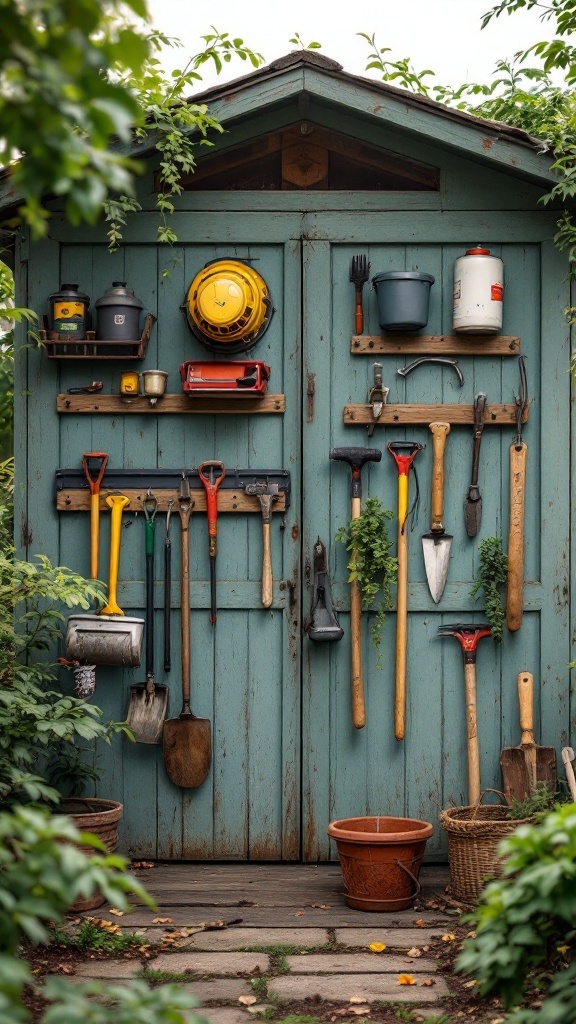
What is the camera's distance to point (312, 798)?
5160mm

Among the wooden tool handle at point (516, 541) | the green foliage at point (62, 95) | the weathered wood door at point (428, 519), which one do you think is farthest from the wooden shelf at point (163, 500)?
the green foliage at point (62, 95)

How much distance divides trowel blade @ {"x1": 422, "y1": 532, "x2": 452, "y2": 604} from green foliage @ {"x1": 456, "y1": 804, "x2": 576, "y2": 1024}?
278 cm

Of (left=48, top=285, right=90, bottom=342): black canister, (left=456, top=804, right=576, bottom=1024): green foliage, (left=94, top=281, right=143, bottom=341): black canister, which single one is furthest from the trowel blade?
(left=456, top=804, right=576, bottom=1024): green foliage

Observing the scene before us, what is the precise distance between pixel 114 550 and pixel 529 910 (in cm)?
325

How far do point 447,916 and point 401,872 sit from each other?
24cm

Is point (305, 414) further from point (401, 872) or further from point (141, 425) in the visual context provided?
point (401, 872)

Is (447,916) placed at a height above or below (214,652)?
below

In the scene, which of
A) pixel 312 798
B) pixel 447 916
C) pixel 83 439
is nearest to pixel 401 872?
pixel 447 916

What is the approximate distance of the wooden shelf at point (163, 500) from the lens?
5184 millimetres

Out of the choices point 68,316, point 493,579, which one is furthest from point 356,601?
point 68,316

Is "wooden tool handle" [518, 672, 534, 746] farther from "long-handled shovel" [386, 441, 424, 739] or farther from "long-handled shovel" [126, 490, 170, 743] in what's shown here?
"long-handled shovel" [126, 490, 170, 743]

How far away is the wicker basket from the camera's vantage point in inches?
176

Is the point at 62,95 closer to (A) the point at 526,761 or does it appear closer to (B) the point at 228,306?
(B) the point at 228,306

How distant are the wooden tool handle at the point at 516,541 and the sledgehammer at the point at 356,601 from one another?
0.63 m
